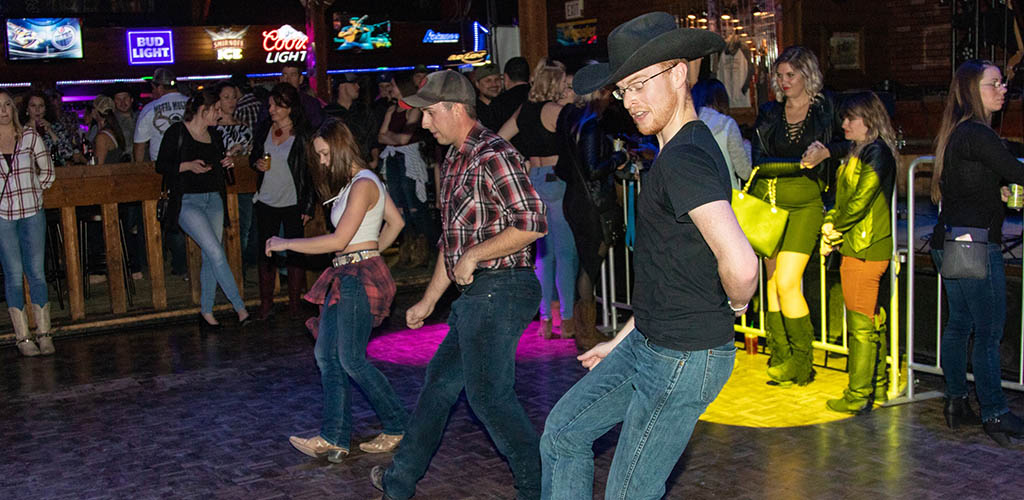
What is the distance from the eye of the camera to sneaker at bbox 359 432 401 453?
5.38m

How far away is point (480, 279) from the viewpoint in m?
4.14

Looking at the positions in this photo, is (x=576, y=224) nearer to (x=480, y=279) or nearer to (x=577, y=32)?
(x=480, y=279)

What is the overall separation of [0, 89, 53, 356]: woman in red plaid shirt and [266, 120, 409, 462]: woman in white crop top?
12.2ft

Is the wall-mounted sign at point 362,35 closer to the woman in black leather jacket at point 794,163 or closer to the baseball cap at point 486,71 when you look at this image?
the baseball cap at point 486,71

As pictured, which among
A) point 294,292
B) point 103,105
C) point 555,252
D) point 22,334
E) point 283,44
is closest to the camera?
point 555,252

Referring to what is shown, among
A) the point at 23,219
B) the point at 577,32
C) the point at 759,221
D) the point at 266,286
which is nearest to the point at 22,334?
the point at 23,219

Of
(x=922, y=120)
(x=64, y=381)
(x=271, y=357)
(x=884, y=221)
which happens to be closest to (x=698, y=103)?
(x=884, y=221)

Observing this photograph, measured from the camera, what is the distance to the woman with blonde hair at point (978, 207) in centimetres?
500

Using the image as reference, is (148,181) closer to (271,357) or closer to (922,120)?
(271,357)

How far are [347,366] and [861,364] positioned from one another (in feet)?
9.36

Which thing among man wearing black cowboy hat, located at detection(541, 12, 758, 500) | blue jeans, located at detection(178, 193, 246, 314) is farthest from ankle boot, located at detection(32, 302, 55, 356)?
man wearing black cowboy hat, located at detection(541, 12, 758, 500)

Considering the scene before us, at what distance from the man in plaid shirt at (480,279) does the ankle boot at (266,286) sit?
5035mm

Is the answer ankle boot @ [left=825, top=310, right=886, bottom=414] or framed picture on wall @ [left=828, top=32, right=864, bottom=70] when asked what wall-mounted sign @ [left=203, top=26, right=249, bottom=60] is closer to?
framed picture on wall @ [left=828, top=32, right=864, bottom=70]

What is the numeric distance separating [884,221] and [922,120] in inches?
408
